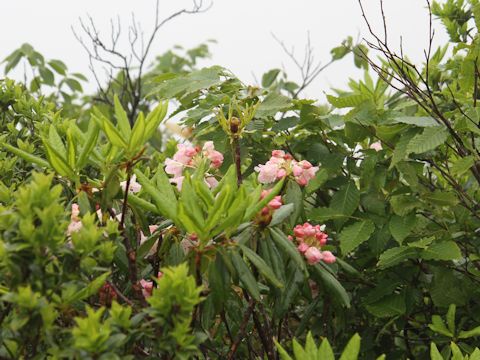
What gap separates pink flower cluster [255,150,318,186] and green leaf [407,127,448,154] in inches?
13.8

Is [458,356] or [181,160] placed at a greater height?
[181,160]

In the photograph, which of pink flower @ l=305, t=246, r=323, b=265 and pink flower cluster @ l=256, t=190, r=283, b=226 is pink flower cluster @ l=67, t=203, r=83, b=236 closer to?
pink flower cluster @ l=256, t=190, r=283, b=226

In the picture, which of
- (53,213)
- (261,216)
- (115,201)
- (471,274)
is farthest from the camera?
(471,274)

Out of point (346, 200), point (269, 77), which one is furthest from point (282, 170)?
point (269, 77)

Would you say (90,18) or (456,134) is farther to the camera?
(90,18)

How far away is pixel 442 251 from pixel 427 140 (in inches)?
14.1

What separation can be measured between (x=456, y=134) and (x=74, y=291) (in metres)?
1.41

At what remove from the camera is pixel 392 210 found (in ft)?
8.66

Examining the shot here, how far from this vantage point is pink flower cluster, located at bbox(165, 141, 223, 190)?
230cm

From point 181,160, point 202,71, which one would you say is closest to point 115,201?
point 181,160

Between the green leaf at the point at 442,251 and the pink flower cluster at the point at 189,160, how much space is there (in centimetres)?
72

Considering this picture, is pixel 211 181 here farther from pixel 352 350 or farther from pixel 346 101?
pixel 352 350

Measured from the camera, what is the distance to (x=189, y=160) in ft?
7.72

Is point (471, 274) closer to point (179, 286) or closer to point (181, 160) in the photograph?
point (181, 160)
